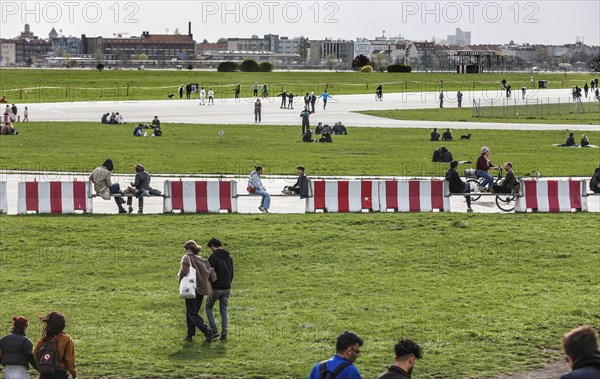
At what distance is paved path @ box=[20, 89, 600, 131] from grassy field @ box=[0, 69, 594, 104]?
963 cm

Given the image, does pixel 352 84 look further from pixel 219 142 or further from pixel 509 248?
pixel 509 248

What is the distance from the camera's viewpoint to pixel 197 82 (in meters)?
120

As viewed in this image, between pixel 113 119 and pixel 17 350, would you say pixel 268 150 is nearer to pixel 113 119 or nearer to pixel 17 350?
pixel 113 119

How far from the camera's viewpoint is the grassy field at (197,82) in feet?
331

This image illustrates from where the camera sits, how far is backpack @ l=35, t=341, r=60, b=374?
12781mm

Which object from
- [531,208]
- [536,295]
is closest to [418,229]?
[531,208]

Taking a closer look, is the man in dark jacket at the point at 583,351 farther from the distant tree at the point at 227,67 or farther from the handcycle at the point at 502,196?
the distant tree at the point at 227,67

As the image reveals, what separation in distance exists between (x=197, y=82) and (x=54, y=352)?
108m

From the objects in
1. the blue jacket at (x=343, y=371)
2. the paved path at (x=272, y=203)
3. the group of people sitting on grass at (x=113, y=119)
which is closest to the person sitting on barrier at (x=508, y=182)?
the paved path at (x=272, y=203)

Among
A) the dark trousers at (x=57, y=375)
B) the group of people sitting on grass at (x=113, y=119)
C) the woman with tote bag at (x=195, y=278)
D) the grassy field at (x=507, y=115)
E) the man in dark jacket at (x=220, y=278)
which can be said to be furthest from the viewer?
the grassy field at (x=507, y=115)

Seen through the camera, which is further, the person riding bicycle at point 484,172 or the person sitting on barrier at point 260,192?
the person riding bicycle at point 484,172

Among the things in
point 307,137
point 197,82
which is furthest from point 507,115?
point 197,82

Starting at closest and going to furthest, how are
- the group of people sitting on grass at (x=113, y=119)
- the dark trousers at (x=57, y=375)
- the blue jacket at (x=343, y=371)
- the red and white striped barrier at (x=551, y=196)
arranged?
the blue jacket at (x=343, y=371) → the dark trousers at (x=57, y=375) → the red and white striped barrier at (x=551, y=196) → the group of people sitting on grass at (x=113, y=119)

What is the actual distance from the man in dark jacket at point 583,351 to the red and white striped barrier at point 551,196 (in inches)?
843
